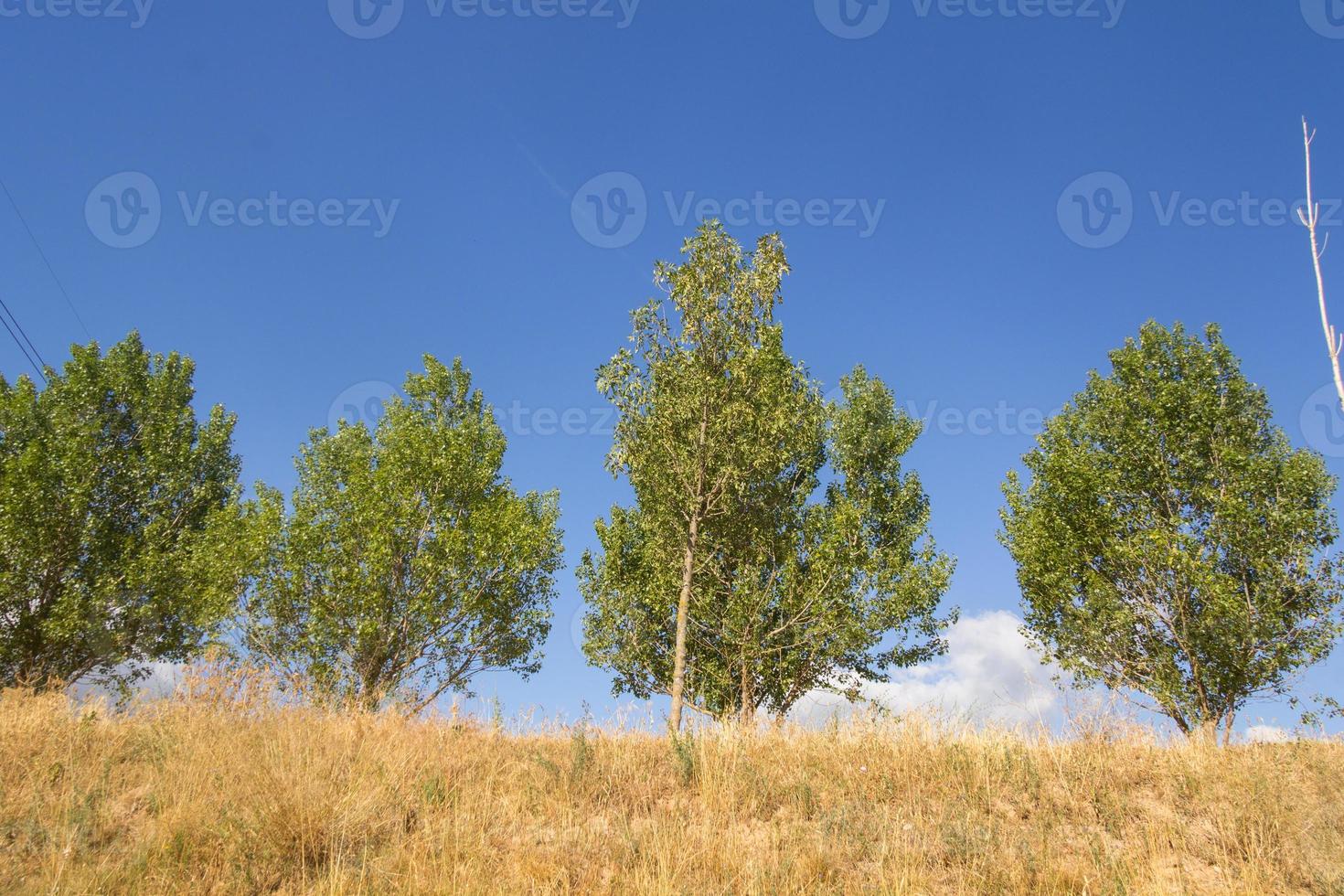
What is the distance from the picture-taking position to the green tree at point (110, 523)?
76.6 feet

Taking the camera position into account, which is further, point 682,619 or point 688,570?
point 688,570

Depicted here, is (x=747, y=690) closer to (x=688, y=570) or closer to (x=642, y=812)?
(x=688, y=570)

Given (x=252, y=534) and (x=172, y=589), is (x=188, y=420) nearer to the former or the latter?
(x=172, y=589)

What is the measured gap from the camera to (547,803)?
28.1 feet

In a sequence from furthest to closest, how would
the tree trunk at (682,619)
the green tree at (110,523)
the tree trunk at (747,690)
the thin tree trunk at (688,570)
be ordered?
the green tree at (110,523) → the tree trunk at (747,690) → the thin tree trunk at (688,570) → the tree trunk at (682,619)


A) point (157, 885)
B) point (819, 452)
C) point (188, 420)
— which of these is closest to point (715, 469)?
point (819, 452)

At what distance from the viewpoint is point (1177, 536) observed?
21.2 meters

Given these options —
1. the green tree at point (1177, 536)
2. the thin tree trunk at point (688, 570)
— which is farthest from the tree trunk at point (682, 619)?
the green tree at point (1177, 536)

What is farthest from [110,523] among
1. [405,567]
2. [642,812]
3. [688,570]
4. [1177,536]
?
[1177,536]

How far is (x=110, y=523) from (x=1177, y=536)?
3479 centimetres

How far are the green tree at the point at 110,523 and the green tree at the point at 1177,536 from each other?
25.9m

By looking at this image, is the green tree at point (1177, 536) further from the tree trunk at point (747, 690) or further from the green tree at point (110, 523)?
the green tree at point (110, 523)

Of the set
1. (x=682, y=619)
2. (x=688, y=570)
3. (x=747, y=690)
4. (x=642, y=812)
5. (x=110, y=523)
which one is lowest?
(x=642, y=812)

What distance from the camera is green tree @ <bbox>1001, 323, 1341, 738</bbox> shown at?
67.1 feet
